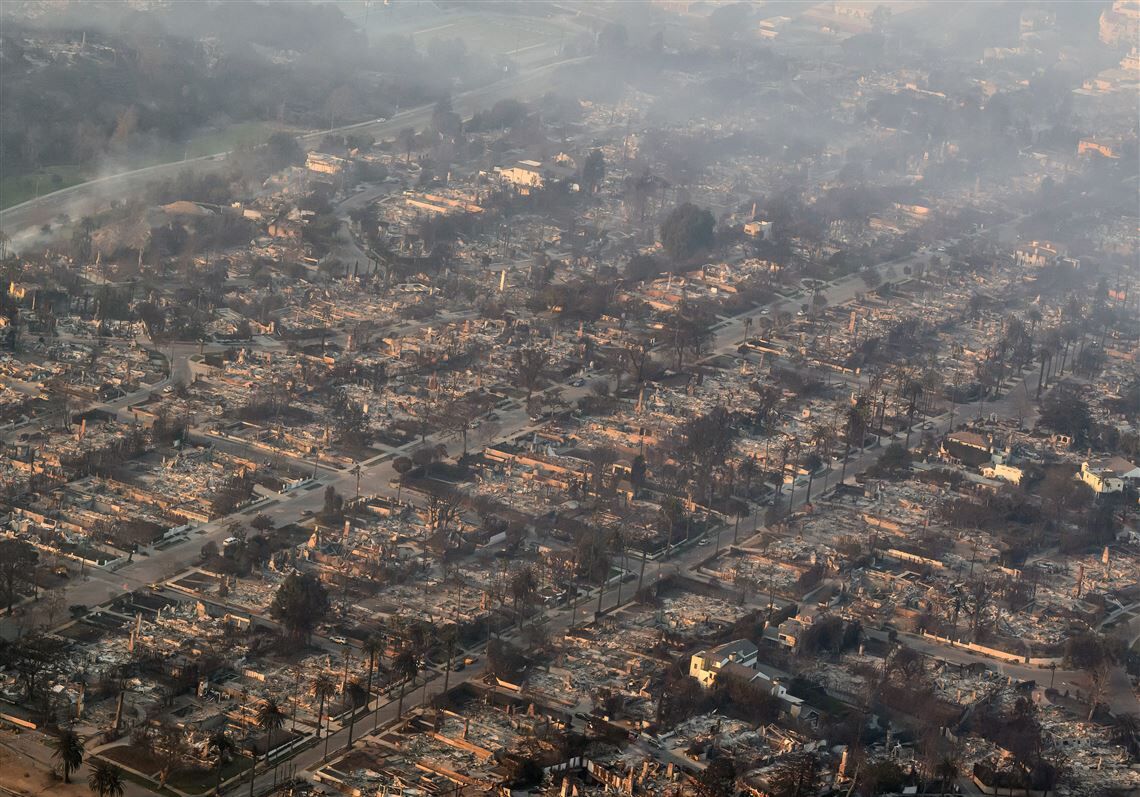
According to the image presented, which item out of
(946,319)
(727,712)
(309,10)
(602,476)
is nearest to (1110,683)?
(727,712)

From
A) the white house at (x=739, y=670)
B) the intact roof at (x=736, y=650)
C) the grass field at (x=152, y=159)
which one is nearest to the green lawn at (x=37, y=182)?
the grass field at (x=152, y=159)

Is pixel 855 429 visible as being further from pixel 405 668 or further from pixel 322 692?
pixel 322 692

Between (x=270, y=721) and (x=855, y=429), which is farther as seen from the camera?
(x=855, y=429)

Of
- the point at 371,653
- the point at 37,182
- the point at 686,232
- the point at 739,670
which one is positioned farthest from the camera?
the point at 37,182

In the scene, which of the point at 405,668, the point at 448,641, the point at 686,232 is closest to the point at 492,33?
the point at 686,232

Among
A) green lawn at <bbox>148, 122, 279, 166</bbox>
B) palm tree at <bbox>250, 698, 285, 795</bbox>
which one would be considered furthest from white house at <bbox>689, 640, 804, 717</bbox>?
green lawn at <bbox>148, 122, 279, 166</bbox>

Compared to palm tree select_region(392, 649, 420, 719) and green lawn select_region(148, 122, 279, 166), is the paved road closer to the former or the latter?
green lawn select_region(148, 122, 279, 166)

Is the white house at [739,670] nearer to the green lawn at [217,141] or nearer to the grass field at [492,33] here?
the green lawn at [217,141]
